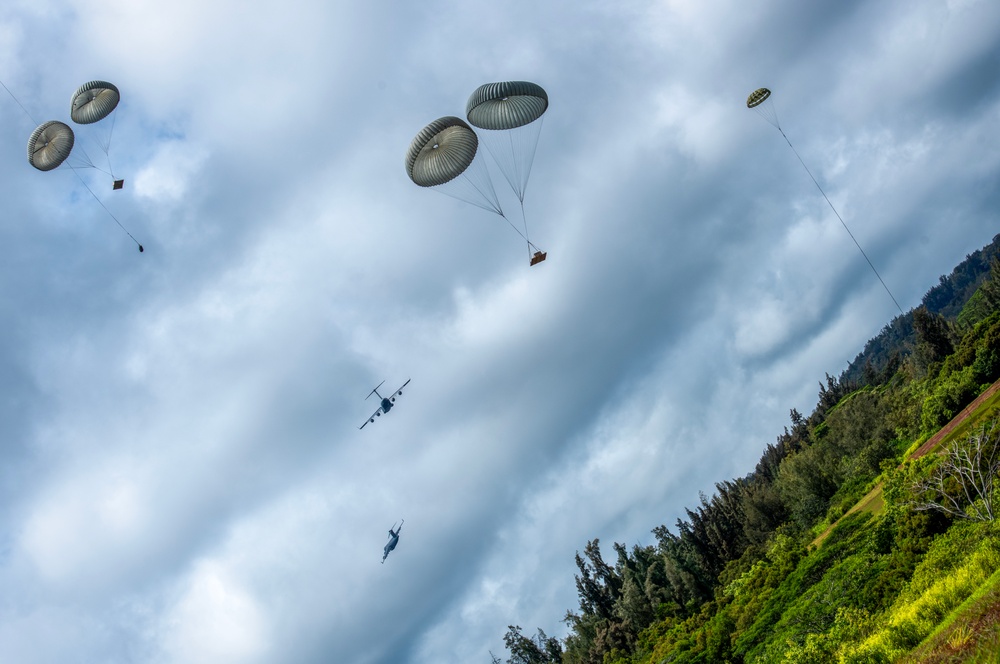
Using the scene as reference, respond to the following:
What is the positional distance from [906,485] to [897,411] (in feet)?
139

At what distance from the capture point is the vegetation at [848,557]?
1845 cm

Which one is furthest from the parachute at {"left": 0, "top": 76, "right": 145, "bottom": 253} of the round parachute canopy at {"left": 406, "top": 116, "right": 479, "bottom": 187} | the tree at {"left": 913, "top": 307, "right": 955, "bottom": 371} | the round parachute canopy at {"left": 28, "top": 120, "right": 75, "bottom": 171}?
the tree at {"left": 913, "top": 307, "right": 955, "bottom": 371}

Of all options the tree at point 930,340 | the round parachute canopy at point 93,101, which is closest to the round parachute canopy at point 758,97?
the round parachute canopy at point 93,101

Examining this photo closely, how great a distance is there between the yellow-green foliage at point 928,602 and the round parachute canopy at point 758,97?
87.4 ft

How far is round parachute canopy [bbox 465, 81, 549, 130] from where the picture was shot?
31109 mm

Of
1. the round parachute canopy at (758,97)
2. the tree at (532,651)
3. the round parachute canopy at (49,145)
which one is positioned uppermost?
the round parachute canopy at (49,145)

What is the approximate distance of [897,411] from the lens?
69938 millimetres

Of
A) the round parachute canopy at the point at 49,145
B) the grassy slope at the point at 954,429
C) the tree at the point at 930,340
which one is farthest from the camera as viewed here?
the tree at the point at 930,340

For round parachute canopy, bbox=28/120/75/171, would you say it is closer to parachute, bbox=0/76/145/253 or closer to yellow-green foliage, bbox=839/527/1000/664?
parachute, bbox=0/76/145/253

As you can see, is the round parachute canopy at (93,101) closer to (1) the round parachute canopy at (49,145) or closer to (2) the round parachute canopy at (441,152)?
(1) the round parachute canopy at (49,145)

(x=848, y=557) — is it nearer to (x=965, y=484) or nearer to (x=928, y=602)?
(x=965, y=484)

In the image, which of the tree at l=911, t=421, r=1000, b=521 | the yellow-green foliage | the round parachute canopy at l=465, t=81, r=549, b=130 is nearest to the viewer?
the yellow-green foliage

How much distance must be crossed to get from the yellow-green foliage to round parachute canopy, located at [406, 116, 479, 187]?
2539 centimetres

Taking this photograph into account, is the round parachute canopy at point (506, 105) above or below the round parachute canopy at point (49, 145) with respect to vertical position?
below
